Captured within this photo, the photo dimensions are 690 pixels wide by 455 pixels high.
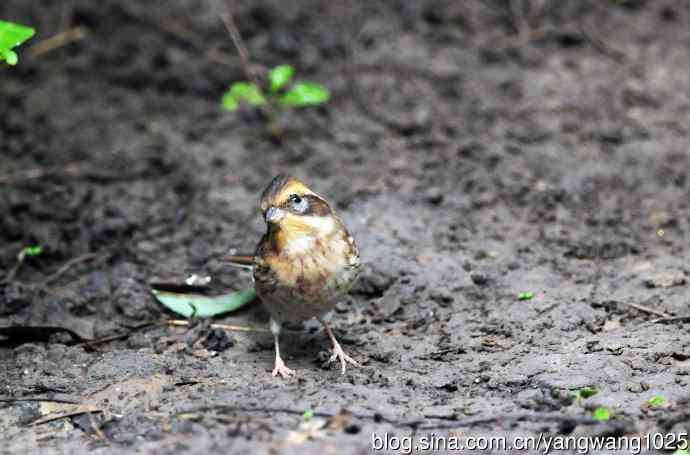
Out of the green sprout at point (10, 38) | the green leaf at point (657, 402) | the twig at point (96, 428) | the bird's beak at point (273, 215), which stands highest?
the green sprout at point (10, 38)

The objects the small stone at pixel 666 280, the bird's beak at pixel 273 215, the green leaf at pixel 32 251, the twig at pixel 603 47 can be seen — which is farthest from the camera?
the twig at pixel 603 47

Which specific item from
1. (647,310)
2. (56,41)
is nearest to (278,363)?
(647,310)

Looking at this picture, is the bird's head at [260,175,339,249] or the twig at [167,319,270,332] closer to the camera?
the bird's head at [260,175,339,249]

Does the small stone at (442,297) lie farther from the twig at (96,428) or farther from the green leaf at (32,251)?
the green leaf at (32,251)

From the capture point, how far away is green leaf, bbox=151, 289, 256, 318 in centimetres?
588

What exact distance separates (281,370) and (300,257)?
0.66m

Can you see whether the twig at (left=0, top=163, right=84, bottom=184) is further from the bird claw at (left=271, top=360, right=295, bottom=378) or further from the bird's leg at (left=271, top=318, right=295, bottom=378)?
the bird claw at (left=271, top=360, right=295, bottom=378)

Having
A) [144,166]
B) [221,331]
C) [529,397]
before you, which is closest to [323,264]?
[221,331]

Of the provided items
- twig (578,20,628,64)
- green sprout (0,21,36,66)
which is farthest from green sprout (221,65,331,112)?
twig (578,20,628,64)

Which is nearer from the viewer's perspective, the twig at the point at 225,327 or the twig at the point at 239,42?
the twig at the point at 225,327

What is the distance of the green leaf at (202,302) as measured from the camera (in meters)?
5.88

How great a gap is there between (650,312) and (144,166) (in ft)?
14.1

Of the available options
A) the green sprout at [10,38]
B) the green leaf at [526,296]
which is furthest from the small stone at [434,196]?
the green sprout at [10,38]

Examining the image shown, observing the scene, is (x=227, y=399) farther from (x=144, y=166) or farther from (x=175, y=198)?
(x=144, y=166)
